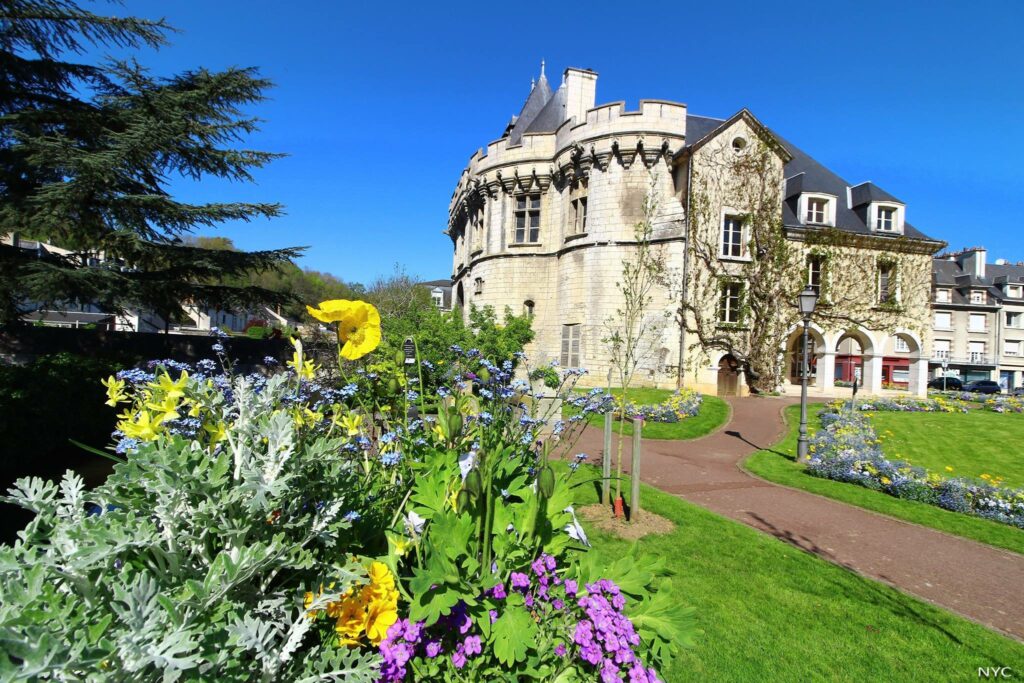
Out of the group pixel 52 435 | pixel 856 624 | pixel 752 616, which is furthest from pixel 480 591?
pixel 52 435

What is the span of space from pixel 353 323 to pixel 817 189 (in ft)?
94.5

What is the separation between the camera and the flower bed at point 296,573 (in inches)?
48.3

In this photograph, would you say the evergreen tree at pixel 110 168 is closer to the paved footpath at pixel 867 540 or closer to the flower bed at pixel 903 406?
the paved footpath at pixel 867 540

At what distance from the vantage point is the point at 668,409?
15.2m

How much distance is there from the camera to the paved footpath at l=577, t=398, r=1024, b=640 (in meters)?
4.83

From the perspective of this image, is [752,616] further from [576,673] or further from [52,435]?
[52,435]

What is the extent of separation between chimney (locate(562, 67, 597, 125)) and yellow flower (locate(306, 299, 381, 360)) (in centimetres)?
2295

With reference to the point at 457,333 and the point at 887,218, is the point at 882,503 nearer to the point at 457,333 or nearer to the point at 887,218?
the point at 457,333

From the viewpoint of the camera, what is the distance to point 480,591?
187cm

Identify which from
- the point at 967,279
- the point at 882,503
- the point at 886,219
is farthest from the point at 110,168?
the point at 967,279

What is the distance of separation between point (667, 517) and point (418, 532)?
16.8 feet

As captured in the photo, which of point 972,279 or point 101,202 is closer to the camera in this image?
point 101,202

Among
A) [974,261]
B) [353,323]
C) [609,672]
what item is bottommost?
[609,672]

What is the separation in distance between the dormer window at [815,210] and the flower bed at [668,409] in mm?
12552
